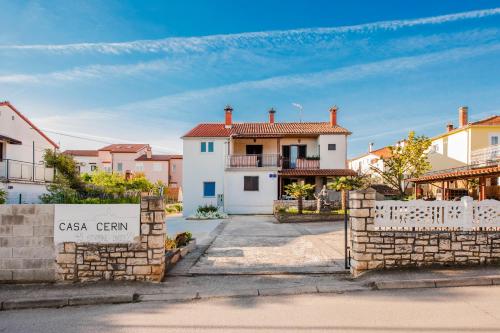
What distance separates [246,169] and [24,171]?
14623mm

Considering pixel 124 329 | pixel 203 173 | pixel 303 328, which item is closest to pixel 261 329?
pixel 303 328

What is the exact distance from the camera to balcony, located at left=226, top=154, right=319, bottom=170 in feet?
88.0

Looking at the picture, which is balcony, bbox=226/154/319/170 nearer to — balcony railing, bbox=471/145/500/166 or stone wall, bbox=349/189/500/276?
balcony railing, bbox=471/145/500/166

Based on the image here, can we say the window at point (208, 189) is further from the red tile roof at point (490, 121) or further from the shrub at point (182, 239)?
Result: the red tile roof at point (490, 121)

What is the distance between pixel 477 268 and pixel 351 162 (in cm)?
4877

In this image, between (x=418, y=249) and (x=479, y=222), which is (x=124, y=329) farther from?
(x=479, y=222)

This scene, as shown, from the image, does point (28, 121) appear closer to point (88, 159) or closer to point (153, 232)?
point (153, 232)

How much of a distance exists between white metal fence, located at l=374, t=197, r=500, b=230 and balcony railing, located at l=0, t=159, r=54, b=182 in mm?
19360

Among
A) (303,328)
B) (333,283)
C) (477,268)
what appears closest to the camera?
(303,328)

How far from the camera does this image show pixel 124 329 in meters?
5.23

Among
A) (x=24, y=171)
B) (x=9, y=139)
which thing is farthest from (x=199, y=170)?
(x=9, y=139)

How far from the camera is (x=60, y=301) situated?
6.39 metres

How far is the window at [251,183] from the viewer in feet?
87.0

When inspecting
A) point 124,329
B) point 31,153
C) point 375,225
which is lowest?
point 124,329
